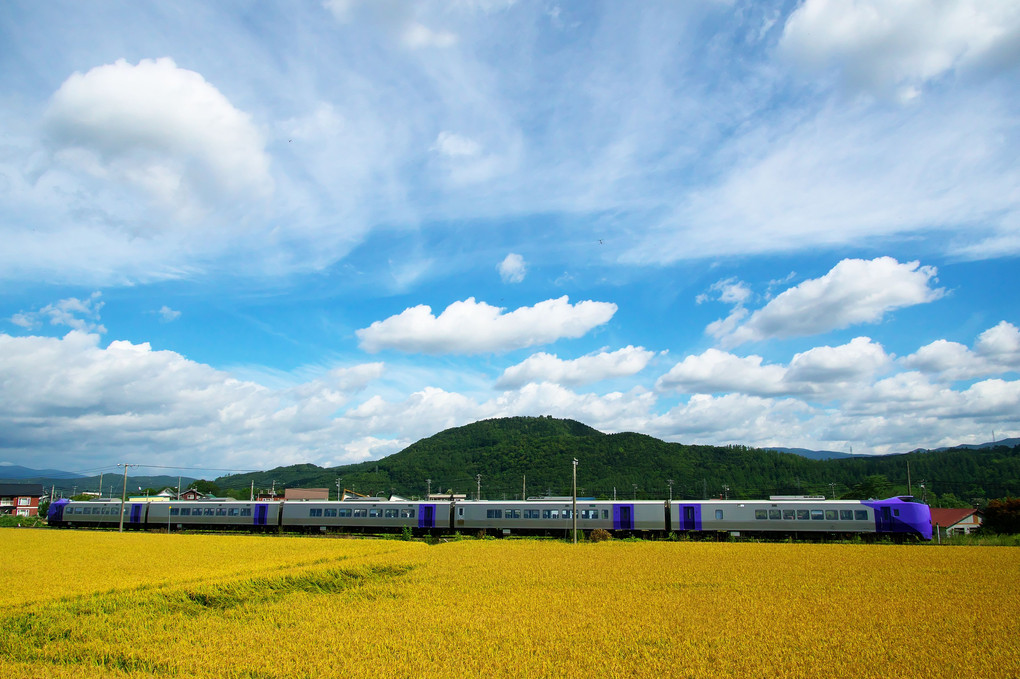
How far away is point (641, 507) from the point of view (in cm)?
4331

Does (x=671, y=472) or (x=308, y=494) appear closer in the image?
(x=308, y=494)

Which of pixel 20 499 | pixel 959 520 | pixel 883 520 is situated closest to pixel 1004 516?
pixel 959 520

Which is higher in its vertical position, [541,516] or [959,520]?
[541,516]

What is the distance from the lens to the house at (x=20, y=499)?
101625 mm

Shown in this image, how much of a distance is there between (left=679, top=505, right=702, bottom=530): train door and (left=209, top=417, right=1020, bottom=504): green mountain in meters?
69.3

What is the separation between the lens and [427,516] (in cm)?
4897

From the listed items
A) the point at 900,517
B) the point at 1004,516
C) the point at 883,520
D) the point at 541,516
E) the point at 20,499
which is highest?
the point at 900,517

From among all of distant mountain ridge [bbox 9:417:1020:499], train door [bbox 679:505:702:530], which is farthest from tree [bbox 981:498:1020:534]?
distant mountain ridge [bbox 9:417:1020:499]

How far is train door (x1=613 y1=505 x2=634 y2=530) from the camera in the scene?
43.3m

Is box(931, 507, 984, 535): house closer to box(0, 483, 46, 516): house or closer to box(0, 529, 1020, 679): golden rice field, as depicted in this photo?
box(0, 529, 1020, 679): golden rice field

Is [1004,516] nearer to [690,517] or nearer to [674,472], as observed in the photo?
[690,517]

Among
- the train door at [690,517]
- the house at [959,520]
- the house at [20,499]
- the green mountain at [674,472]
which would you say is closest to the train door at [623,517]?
the train door at [690,517]

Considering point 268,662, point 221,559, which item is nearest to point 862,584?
point 268,662

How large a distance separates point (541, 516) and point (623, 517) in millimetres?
6009
